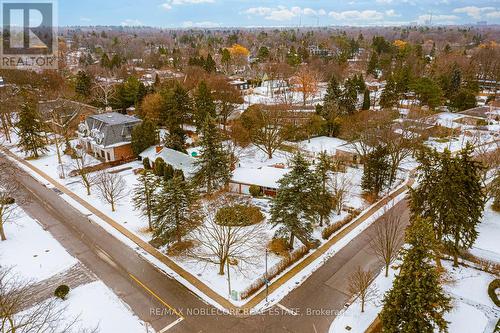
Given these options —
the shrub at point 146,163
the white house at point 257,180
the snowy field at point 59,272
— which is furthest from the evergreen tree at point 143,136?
the snowy field at point 59,272

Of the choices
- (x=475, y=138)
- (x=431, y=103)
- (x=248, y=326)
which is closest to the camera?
(x=248, y=326)

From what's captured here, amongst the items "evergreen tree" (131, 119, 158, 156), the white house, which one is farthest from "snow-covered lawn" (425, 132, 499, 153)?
"evergreen tree" (131, 119, 158, 156)

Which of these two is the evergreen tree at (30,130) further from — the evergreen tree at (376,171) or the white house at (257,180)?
the evergreen tree at (376,171)

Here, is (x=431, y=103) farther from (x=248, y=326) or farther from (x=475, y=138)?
(x=248, y=326)

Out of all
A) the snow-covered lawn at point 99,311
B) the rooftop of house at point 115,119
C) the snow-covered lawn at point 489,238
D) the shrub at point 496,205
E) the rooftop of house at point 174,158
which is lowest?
the snow-covered lawn at point 99,311

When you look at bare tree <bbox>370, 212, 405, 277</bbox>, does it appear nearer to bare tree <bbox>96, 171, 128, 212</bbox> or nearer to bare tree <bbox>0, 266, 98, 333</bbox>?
bare tree <bbox>0, 266, 98, 333</bbox>

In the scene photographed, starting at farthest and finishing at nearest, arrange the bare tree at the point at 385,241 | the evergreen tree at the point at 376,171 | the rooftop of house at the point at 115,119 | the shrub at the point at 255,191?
the rooftop of house at the point at 115,119 < the shrub at the point at 255,191 < the evergreen tree at the point at 376,171 < the bare tree at the point at 385,241

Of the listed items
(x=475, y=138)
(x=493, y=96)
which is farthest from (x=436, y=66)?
(x=475, y=138)
